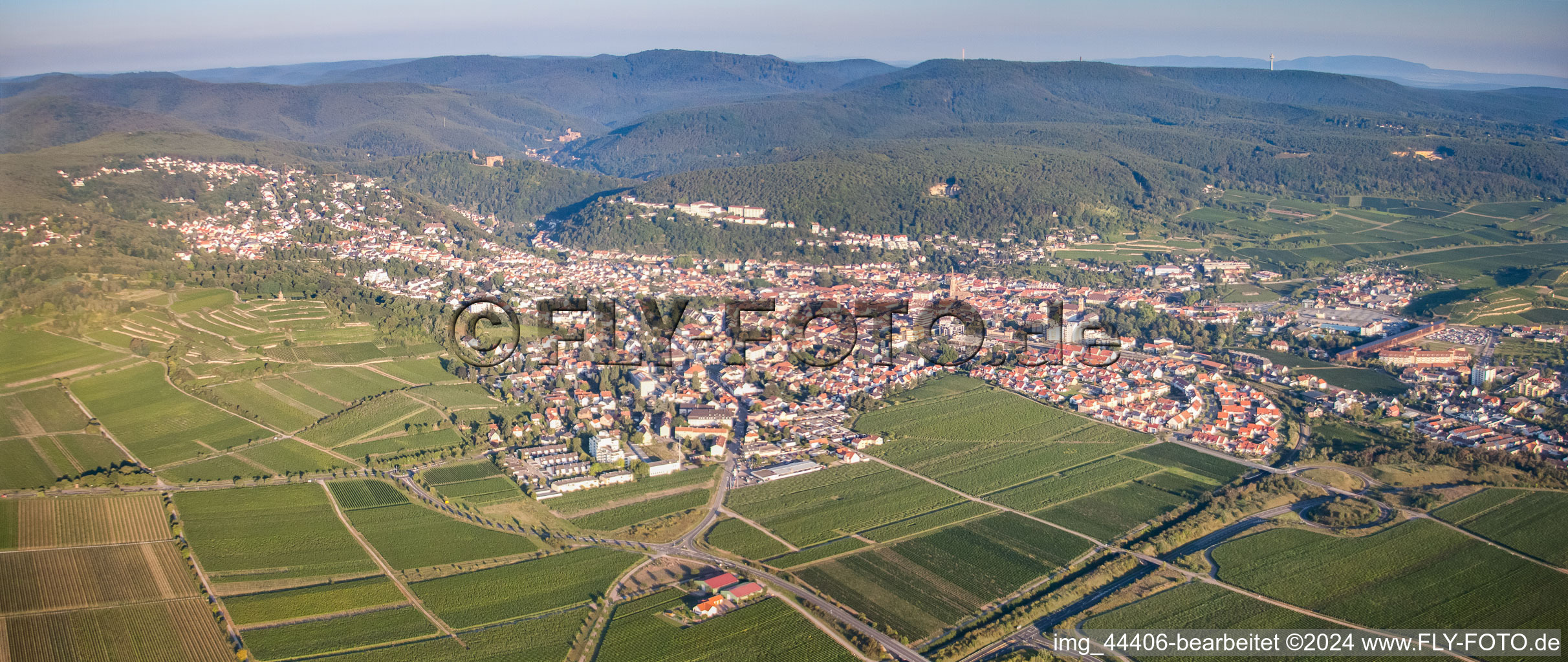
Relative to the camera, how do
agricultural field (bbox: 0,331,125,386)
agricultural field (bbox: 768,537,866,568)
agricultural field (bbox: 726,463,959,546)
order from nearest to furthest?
agricultural field (bbox: 768,537,866,568)
agricultural field (bbox: 726,463,959,546)
agricultural field (bbox: 0,331,125,386)

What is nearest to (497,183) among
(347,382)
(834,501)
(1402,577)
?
(347,382)

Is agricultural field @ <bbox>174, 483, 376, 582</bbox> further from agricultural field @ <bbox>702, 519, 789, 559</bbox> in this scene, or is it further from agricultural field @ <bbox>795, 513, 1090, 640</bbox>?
agricultural field @ <bbox>795, 513, 1090, 640</bbox>

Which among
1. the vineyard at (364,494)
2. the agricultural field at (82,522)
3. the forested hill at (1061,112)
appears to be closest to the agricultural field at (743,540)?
the vineyard at (364,494)

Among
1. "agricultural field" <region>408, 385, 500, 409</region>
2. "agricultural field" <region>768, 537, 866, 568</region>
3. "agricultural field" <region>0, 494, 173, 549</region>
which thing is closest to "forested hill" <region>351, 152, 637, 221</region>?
"agricultural field" <region>408, 385, 500, 409</region>

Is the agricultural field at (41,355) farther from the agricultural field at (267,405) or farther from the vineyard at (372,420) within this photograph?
the vineyard at (372,420)

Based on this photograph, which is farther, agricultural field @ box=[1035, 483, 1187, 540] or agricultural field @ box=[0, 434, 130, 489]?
agricultural field @ box=[0, 434, 130, 489]

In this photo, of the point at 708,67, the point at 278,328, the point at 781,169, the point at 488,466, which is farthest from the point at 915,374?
the point at 708,67

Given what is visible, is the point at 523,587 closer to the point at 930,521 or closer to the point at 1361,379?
the point at 930,521
